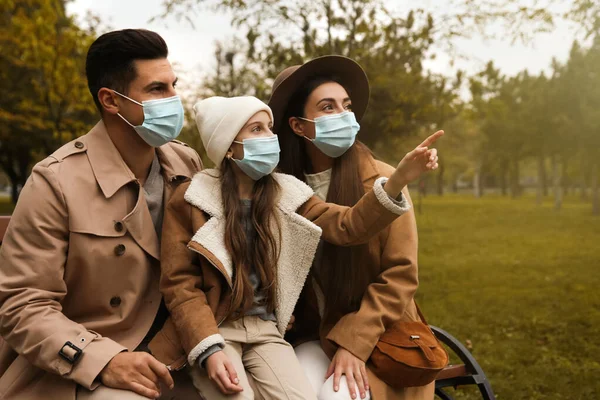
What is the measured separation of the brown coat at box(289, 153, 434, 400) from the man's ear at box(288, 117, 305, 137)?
466 mm

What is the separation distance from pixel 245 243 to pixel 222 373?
57cm

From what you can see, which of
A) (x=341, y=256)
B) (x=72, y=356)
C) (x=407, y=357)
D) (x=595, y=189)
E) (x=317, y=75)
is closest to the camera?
(x=72, y=356)

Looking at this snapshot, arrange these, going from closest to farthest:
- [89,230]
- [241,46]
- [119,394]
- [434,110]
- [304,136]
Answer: [119,394] → [89,230] → [304,136] → [434,110] → [241,46]

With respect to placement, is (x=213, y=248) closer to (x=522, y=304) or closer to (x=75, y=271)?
(x=75, y=271)

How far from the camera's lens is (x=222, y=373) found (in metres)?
2.38

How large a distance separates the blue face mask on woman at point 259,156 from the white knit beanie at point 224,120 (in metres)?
0.07

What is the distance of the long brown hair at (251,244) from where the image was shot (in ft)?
8.54

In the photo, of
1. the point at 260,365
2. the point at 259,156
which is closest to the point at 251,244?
the point at 259,156

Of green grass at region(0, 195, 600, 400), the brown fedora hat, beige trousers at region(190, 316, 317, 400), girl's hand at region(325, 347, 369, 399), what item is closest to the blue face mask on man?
the brown fedora hat

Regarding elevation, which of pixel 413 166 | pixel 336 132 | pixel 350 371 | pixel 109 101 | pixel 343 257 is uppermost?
pixel 109 101

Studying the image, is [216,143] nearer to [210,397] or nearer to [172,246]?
[172,246]

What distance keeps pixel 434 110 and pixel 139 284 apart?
6.66 metres

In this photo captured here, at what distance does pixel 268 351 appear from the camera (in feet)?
8.52

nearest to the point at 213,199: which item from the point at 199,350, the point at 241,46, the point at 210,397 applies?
the point at 199,350
